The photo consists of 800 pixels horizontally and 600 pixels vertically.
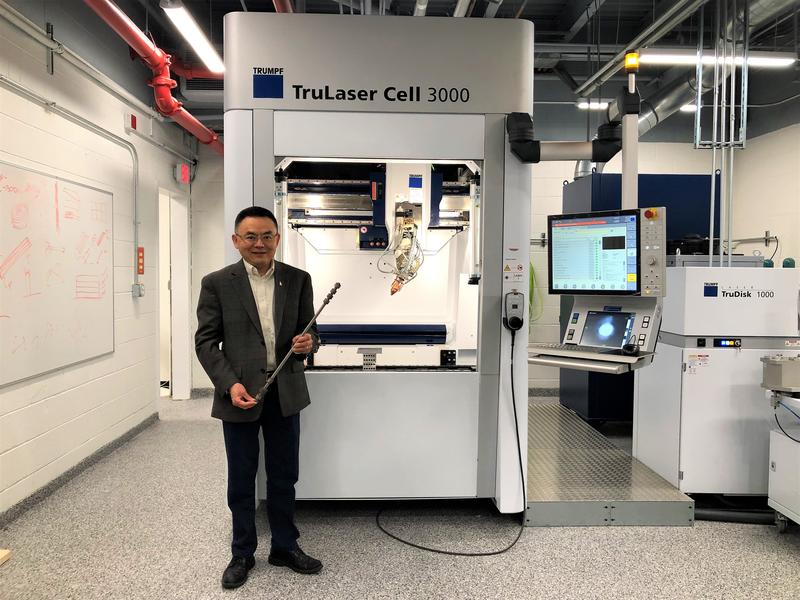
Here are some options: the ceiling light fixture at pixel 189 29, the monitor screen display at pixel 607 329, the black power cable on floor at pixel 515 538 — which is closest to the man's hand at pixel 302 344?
the black power cable on floor at pixel 515 538

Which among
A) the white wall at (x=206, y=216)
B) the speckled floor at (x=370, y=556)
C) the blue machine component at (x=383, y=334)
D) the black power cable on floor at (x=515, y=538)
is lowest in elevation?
the speckled floor at (x=370, y=556)

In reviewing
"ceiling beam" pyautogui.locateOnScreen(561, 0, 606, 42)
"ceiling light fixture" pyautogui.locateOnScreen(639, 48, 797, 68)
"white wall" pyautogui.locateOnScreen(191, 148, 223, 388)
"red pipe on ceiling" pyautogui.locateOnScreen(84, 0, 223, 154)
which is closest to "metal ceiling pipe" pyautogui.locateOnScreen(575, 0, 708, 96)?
"ceiling light fixture" pyautogui.locateOnScreen(639, 48, 797, 68)

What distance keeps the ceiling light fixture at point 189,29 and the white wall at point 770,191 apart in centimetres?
526

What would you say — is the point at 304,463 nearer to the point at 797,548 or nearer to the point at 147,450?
the point at 147,450

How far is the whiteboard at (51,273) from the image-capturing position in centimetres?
275

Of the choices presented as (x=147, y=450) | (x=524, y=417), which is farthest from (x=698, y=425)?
(x=147, y=450)

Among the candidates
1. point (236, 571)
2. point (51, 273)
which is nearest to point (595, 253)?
point (236, 571)

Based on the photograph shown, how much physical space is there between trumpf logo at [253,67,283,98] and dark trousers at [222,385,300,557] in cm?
141

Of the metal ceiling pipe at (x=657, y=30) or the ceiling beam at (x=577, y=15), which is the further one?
the ceiling beam at (x=577, y=15)

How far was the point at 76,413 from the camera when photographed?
3.45 m

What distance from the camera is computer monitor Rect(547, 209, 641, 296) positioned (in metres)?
2.39

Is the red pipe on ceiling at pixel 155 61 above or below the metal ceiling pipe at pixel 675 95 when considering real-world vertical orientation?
below

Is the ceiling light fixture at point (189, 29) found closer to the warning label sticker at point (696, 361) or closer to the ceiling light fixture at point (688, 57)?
the ceiling light fixture at point (688, 57)

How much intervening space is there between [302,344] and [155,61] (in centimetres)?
275
